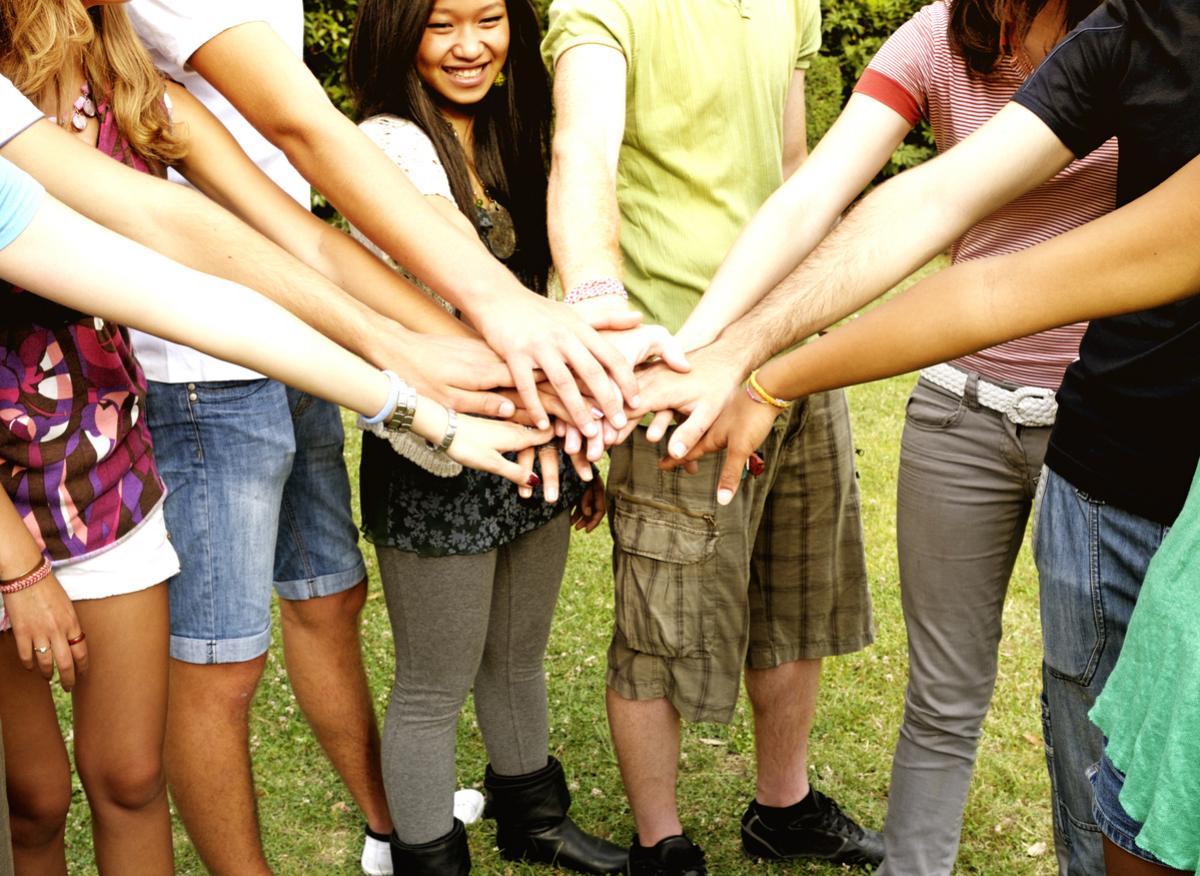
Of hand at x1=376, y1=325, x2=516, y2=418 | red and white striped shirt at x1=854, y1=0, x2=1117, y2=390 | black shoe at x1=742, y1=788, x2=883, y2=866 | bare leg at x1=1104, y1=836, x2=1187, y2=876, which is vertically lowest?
black shoe at x1=742, y1=788, x2=883, y2=866

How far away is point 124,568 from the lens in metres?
2.34

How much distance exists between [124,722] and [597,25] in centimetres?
170

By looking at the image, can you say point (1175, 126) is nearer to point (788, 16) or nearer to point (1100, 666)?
point (1100, 666)

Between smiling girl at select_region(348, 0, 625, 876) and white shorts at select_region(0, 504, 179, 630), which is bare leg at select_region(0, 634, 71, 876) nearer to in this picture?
white shorts at select_region(0, 504, 179, 630)

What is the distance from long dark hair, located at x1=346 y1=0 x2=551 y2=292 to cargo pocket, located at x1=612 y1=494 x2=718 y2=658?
1.90 feet

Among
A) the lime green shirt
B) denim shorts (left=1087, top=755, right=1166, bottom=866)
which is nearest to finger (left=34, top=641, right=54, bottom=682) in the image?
the lime green shirt

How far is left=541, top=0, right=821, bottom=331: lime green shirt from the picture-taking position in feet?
9.41

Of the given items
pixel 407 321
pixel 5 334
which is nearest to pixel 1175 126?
pixel 407 321

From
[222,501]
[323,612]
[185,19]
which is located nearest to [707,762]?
[323,612]

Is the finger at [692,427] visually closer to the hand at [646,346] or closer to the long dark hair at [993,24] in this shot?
the hand at [646,346]

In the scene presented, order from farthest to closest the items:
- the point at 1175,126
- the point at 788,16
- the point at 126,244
Result: the point at 788,16, the point at 126,244, the point at 1175,126

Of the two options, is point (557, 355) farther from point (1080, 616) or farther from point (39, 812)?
point (39, 812)

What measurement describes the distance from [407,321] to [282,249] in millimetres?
292

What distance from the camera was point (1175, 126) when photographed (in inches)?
80.4
